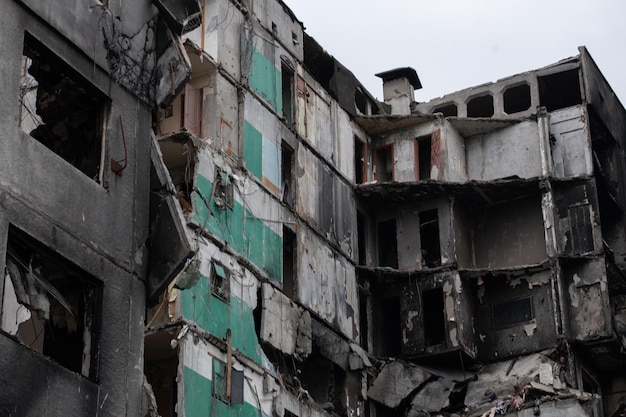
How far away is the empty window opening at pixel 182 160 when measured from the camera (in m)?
31.4

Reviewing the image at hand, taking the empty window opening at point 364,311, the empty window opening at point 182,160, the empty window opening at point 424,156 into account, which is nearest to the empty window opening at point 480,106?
the empty window opening at point 424,156

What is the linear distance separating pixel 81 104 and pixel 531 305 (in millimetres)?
22769

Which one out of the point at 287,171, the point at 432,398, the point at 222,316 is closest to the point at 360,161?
the point at 287,171

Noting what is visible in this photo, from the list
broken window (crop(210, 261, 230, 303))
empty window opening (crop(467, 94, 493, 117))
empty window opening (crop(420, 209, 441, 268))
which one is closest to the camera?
broken window (crop(210, 261, 230, 303))

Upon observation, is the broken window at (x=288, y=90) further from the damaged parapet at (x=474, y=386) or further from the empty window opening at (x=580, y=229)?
the empty window opening at (x=580, y=229)

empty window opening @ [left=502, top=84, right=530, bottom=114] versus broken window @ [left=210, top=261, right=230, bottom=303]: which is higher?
empty window opening @ [left=502, top=84, right=530, bottom=114]

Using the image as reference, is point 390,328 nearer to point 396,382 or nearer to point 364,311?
point 364,311

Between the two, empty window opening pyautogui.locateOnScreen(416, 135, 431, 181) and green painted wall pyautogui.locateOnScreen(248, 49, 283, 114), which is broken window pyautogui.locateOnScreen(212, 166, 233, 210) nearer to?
green painted wall pyautogui.locateOnScreen(248, 49, 283, 114)

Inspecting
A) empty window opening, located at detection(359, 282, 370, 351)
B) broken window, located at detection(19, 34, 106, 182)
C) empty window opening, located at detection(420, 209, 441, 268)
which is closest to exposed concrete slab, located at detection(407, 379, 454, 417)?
empty window opening, located at detection(359, 282, 370, 351)

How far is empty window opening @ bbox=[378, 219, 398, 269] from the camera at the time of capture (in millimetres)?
41125

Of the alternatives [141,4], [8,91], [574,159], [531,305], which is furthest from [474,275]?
[8,91]

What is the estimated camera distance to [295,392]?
33188mm

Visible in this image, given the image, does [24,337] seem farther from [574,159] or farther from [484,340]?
[574,159]

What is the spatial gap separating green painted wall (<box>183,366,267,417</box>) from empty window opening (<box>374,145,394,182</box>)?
13.3 metres
